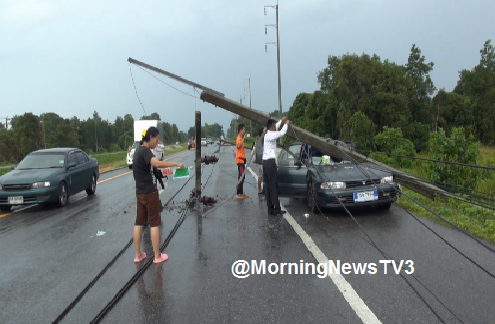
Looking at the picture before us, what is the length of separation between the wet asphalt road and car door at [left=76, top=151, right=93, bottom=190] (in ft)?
11.8

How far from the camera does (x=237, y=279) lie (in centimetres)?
458

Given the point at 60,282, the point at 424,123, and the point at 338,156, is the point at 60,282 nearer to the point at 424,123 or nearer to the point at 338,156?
the point at 338,156

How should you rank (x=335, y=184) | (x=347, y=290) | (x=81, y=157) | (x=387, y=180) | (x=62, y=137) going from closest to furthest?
(x=347, y=290)
(x=335, y=184)
(x=387, y=180)
(x=81, y=157)
(x=62, y=137)

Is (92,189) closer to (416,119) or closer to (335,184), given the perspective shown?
(335,184)

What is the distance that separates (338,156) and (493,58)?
5743 cm

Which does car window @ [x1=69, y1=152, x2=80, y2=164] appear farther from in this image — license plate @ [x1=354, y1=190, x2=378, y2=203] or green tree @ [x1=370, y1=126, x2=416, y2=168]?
green tree @ [x1=370, y1=126, x2=416, y2=168]

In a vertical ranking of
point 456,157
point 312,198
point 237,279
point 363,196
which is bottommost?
point 237,279

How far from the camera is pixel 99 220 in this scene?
8.42 m

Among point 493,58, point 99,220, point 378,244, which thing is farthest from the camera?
point 493,58

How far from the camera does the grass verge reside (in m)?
6.48

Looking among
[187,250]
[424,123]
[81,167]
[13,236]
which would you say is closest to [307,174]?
[187,250]

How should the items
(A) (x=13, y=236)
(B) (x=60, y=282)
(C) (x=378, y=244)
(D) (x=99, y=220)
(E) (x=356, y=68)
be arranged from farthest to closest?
(E) (x=356, y=68) → (D) (x=99, y=220) → (A) (x=13, y=236) → (C) (x=378, y=244) → (B) (x=60, y=282)

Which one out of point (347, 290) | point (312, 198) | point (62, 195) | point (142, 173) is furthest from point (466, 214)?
point (62, 195)

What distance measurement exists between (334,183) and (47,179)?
7267mm
